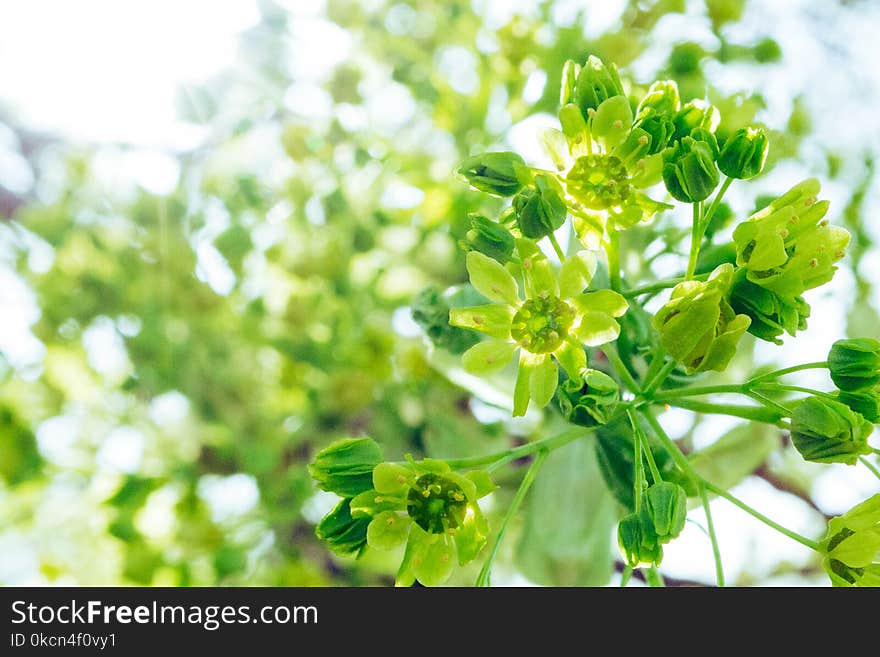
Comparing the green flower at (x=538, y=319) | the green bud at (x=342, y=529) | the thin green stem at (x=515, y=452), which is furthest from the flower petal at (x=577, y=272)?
the green bud at (x=342, y=529)

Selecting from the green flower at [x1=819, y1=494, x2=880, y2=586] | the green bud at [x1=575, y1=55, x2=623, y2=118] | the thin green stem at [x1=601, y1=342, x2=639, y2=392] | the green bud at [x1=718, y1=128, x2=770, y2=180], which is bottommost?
the green flower at [x1=819, y1=494, x2=880, y2=586]

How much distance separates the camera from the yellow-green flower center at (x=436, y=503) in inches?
21.7

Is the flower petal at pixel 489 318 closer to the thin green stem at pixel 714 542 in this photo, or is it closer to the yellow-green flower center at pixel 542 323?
the yellow-green flower center at pixel 542 323

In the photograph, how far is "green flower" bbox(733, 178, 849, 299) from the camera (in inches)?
19.7

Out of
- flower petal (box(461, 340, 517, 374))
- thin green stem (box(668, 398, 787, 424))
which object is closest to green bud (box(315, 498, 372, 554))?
flower petal (box(461, 340, 517, 374))

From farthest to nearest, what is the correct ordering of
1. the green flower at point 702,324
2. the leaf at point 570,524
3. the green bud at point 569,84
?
the leaf at point 570,524
the green bud at point 569,84
the green flower at point 702,324

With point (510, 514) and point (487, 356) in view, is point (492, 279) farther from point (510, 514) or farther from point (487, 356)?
point (510, 514)

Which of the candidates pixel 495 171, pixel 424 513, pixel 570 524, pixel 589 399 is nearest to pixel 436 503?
pixel 424 513

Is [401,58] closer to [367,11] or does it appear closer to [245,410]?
[367,11]

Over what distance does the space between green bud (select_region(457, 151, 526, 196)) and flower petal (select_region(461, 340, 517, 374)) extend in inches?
4.2

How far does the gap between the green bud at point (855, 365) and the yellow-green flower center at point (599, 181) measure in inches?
7.0

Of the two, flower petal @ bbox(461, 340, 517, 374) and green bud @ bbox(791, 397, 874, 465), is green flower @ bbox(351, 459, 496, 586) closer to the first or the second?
flower petal @ bbox(461, 340, 517, 374)
